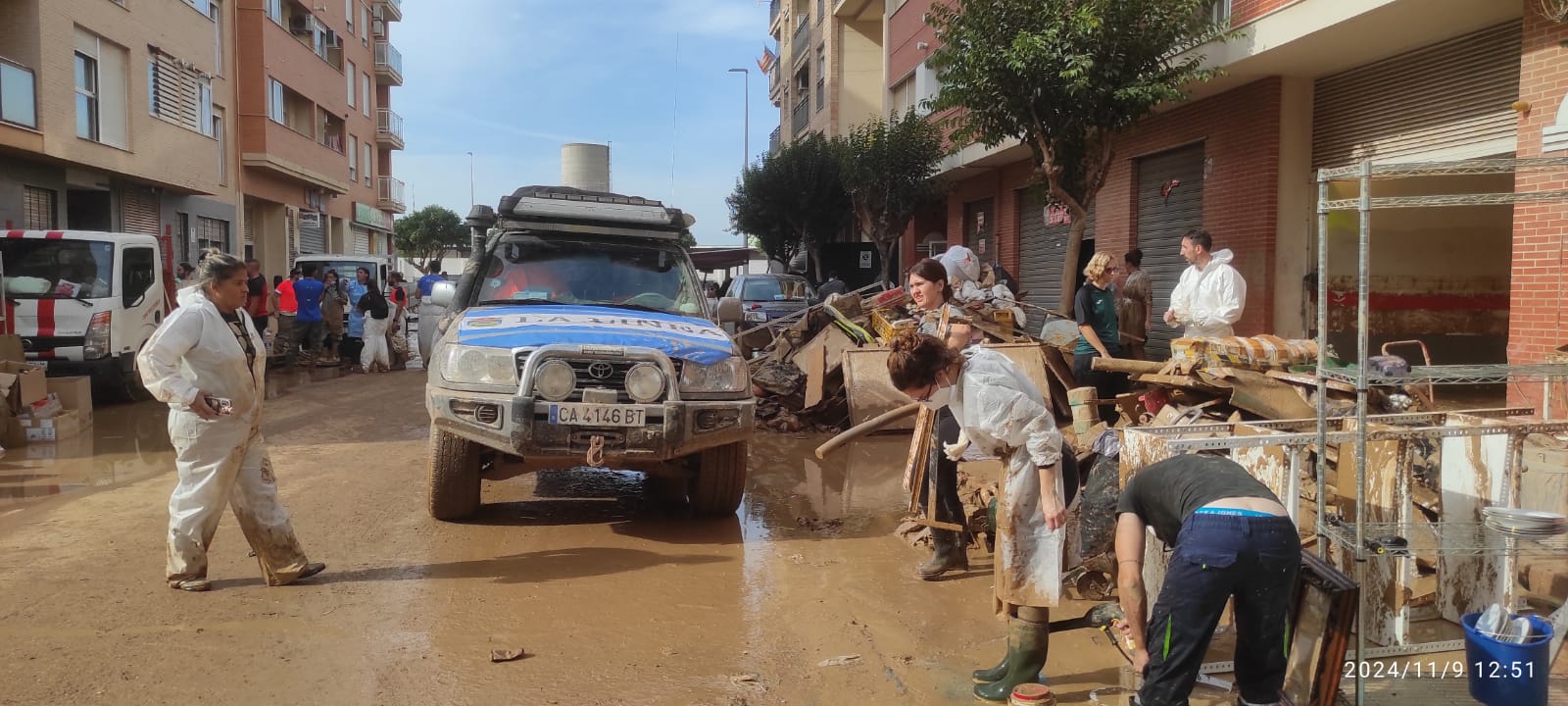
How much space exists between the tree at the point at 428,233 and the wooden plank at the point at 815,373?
2541 inches

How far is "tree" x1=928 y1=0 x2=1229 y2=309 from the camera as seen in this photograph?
36.3 ft

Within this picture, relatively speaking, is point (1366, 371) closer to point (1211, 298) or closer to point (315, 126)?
point (1211, 298)

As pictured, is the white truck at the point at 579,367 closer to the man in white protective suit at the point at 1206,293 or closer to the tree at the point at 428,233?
the man in white protective suit at the point at 1206,293

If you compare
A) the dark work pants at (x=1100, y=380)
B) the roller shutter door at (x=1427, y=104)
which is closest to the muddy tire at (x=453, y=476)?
the dark work pants at (x=1100, y=380)

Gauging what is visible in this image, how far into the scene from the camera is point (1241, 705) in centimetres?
311

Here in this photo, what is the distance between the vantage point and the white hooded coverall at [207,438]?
455 cm

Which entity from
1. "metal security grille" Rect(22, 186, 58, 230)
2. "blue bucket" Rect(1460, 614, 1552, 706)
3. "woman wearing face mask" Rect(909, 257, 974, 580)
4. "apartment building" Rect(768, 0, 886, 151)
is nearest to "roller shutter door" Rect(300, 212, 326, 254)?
"metal security grille" Rect(22, 186, 58, 230)

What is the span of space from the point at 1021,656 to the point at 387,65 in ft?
147

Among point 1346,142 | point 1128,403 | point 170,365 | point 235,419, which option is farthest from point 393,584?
point 1346,142

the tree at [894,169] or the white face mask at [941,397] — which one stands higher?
the tree at [894,169]

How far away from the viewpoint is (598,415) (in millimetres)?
5395

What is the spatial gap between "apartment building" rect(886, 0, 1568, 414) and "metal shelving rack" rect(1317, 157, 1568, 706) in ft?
15.3

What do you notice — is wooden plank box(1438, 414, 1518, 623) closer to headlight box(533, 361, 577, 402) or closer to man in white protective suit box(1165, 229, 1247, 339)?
man in white protective suit box(1165, 229, 1247, 339)
